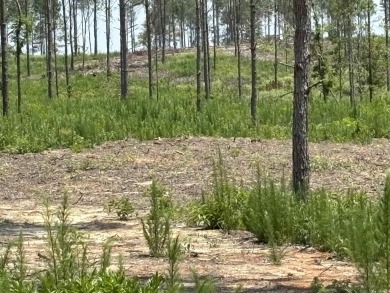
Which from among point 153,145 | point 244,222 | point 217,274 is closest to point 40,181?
point 153,145

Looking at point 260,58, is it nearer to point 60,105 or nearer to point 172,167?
point 60,105

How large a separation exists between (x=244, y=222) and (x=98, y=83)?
111 feet

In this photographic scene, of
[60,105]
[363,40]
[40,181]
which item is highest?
[363,40]

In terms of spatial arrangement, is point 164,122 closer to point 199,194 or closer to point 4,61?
point 4,61

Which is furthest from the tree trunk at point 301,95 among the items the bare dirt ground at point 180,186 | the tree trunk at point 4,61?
the tree trunk at point 4,61

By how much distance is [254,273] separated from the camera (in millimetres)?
5004

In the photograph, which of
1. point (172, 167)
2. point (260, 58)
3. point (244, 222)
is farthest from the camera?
point (260, 58)

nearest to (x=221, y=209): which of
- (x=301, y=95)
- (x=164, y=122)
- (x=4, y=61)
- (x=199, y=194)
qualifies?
(x=301, y=95)

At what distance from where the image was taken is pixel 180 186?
10.4 meters

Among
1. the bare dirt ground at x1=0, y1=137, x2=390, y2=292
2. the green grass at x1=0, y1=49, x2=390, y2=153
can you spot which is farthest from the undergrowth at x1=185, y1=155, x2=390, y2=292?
the green grass at x1=0, y1=49, x2=390, y2=153

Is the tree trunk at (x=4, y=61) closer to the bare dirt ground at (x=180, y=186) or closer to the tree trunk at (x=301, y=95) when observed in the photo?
the bare dirt ground at (x=180, y=186)

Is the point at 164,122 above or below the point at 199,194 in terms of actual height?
above

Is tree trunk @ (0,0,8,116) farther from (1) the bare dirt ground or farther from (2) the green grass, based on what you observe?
(1) the bare dirt ground

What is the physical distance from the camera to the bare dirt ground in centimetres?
512
